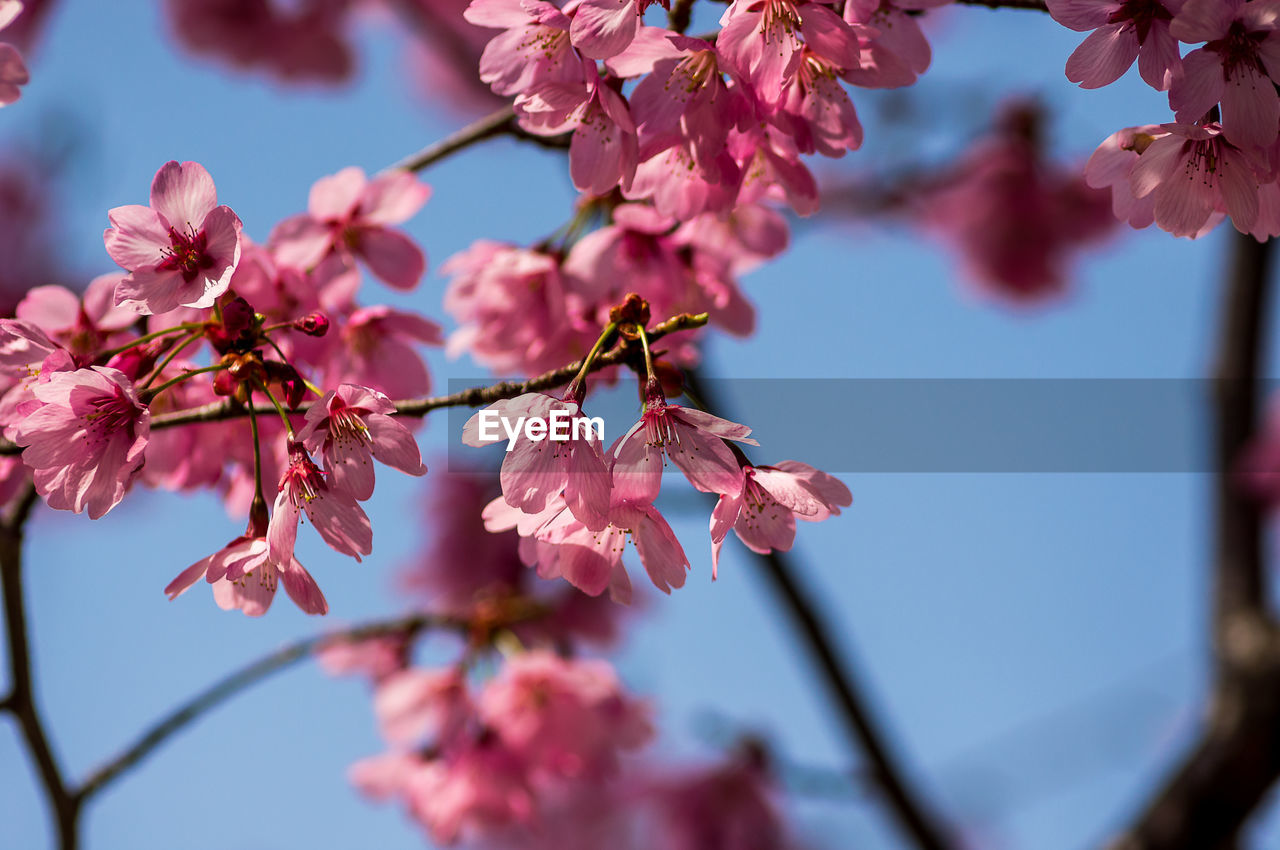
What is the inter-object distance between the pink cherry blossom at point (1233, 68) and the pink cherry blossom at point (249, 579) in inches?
33.6

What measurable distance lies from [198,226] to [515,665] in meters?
1.13

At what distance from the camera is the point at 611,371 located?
42.2 inches

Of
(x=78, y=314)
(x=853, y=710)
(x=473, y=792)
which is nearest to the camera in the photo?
(x=78, y=314)

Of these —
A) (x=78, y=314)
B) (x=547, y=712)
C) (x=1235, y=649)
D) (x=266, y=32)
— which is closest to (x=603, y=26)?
(x=78, y=314)

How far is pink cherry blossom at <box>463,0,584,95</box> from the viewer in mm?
947

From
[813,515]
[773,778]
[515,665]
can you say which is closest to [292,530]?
[813,515]

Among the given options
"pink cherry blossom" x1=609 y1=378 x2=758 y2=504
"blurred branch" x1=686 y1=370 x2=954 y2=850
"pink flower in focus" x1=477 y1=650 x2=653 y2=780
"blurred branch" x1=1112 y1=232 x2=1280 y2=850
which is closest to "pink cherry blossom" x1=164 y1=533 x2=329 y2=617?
"pink cherry blossom" x1=609 y1=378 x2=758 y2=504

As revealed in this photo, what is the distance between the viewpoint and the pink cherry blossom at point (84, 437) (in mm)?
829

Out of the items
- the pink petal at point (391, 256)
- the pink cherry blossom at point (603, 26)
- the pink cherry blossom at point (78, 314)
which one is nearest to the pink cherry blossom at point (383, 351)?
the pink petal at point (391, 256)

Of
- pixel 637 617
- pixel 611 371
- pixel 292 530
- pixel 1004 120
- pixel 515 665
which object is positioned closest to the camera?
pixel 292 530

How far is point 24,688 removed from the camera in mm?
1236

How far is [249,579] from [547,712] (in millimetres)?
1000

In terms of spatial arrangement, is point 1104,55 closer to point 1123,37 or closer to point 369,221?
point 1123,37

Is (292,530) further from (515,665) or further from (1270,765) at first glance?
(1270,765)
